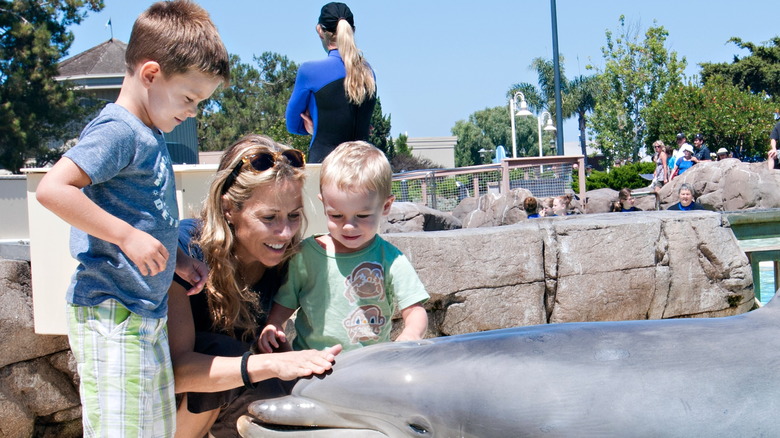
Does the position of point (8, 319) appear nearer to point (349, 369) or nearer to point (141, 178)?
point (141, 178)

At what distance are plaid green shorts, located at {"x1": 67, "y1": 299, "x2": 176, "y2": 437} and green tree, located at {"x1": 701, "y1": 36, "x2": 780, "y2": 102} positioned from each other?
158 ft

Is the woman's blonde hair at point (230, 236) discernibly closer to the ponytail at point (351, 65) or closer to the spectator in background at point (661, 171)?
the ponytail at point (351, 65)

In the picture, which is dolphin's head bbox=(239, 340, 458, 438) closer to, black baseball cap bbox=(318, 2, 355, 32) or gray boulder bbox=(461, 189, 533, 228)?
black baseball cap bbox=(318, 2, 355, 32)

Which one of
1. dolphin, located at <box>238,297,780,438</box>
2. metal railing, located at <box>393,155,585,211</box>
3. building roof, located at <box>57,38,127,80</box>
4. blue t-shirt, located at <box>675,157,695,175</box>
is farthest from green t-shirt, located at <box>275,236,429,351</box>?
building roof, located at <box>57,38,127,80</box>

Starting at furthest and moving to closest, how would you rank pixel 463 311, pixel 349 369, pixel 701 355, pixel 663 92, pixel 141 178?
1. pixel 663 92
2. pixel 463 311
3. pixel 141 178
4. pixel 349 369
5. pixel 701 355

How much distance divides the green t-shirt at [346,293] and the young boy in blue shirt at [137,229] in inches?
20.9

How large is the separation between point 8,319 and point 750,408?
321cm

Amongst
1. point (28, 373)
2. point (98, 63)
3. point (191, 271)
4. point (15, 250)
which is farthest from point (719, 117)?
point (191, 271)

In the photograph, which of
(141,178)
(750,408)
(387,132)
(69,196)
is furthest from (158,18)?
(387,132)

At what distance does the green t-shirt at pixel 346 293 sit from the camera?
2.63 meters

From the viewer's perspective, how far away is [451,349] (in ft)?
6.73

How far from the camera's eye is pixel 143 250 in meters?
1.99

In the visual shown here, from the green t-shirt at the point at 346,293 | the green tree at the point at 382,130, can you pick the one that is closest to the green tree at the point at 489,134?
the green tree at the point at 382,130

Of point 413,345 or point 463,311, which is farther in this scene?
point 463,311
